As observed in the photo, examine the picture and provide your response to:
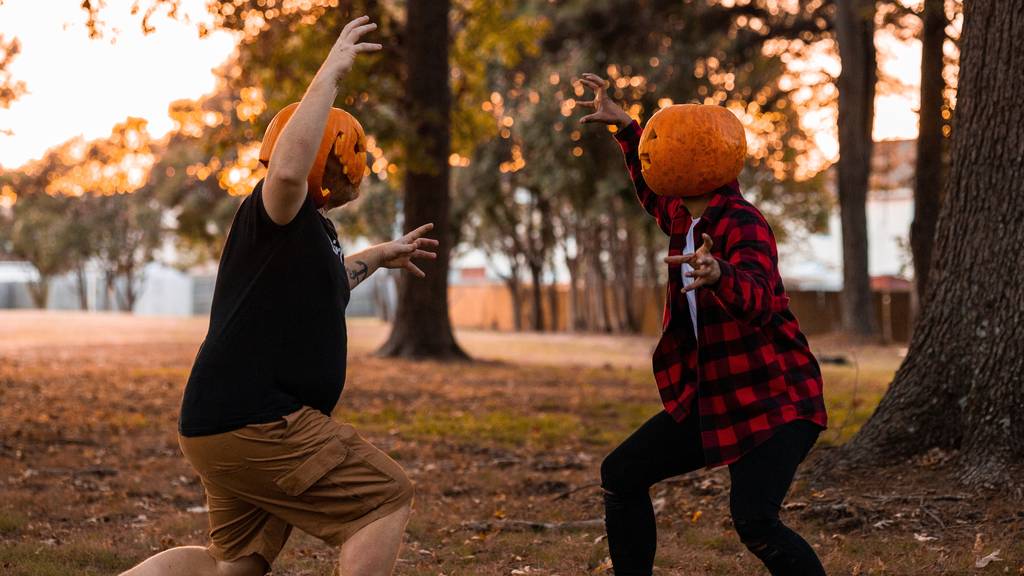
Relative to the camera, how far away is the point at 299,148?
3178 mm

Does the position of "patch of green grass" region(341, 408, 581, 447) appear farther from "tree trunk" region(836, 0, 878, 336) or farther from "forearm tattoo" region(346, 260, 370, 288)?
"tree trunk" region(836, 0, 878, 336)

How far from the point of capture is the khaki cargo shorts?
332cm

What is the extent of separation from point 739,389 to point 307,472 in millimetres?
1322

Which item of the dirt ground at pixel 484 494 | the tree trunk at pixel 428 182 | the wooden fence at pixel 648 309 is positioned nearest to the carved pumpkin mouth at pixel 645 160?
the dirt ground at pixel 484 494

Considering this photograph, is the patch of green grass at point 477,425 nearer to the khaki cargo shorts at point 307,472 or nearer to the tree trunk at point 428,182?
the khaki cargo shorts at point 307,472

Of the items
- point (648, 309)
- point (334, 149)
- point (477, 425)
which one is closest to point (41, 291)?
point (648, 309)

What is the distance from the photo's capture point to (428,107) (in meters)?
19.1

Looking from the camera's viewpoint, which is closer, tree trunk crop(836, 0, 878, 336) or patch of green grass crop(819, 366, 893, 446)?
patch of green grass crop(819, 366, 893, 446)

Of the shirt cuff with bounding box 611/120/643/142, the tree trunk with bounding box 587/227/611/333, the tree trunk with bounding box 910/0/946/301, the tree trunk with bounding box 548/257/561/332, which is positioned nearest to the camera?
the shirt cuff with bounding box 611/120/643/142

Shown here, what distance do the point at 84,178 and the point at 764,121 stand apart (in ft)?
89.7

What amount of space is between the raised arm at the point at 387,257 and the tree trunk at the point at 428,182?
14401 millimetres

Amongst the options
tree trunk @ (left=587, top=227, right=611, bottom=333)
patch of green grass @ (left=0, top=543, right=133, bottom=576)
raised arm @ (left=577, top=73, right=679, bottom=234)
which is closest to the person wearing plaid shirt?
raised arm @ (left=577, top=73, right=679, bottom=234)

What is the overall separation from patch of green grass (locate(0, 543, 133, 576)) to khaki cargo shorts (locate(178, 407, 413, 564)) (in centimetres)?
212

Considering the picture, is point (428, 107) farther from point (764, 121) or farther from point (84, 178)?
point (84, 178)
